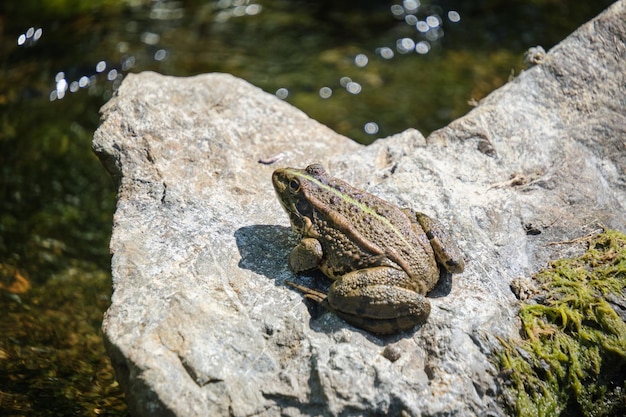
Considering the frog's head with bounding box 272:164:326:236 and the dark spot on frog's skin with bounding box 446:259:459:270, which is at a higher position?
the frog's head with bounding box 272:164:326:236

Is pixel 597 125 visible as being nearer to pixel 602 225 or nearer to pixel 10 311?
pixel 602 225

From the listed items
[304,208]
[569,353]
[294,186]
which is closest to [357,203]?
[304,208]


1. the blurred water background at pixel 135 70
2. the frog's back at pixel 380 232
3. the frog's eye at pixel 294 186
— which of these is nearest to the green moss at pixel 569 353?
the frog's back at pixel 380 232

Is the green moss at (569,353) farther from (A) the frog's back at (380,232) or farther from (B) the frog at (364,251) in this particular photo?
(A) the frog's back at (380,232)

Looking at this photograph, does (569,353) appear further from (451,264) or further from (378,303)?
(378,303)

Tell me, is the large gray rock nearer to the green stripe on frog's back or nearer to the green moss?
the green moss

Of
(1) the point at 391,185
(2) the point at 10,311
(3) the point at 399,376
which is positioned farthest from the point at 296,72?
(3) the point at 399,376

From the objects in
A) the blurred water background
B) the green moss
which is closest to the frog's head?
the green moss
